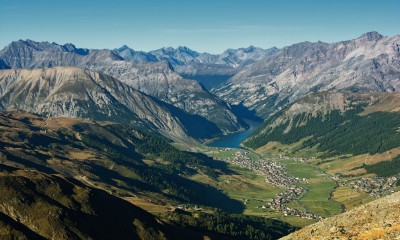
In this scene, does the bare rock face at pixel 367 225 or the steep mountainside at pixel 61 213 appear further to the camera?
the steep mountainside at pixel 61 213

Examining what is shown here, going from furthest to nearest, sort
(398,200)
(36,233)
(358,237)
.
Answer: (36,233) < (398,200) < (358,237)

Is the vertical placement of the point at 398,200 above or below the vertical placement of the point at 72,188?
above

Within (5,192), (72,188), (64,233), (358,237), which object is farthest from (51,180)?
(358,237)

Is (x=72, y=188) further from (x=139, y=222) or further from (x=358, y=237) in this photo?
(x=358, y=237)

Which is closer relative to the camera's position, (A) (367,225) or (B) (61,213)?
(A) (367,225)

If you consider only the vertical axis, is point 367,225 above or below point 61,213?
above

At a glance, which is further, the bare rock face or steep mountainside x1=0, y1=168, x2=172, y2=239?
steep mountainside x1=0, y1=168, x2=172, y2=239

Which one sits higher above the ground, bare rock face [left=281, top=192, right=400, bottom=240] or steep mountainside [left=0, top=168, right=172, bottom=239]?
bare rock face [left=281, top=192, right=400, bottom=240]

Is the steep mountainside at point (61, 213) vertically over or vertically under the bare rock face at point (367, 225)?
under
